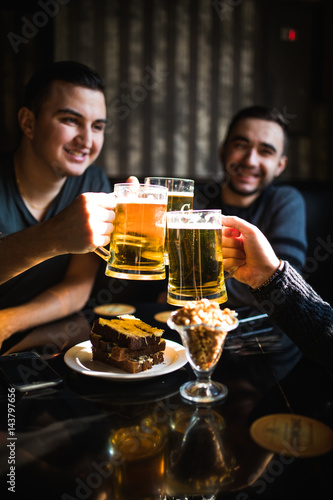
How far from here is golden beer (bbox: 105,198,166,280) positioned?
1150 millimetres

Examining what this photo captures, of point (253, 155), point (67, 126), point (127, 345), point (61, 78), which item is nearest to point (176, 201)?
point (127, 345)

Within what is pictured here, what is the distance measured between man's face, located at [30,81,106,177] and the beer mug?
1025 millimetres

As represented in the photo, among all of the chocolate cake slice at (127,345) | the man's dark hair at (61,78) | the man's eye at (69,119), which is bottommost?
the chocolate cake slice at (127,345)

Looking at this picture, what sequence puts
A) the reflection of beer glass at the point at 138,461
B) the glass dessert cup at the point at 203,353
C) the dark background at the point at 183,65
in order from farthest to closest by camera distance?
Answer: the dark background at the point at 183,65 < the glass dessert cup at the point at 203,353 < the reflection of beer glass at the point at 138,461

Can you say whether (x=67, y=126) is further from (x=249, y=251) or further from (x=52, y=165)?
(x=249, y=251)

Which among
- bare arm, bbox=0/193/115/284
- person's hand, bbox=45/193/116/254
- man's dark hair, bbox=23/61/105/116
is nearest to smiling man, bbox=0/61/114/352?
man's dark hair, bbox=23/61/105/116

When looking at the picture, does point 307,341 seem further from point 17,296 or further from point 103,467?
point 17,296

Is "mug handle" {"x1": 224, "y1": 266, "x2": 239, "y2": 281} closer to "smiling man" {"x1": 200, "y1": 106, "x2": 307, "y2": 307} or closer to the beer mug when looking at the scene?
the beer mug

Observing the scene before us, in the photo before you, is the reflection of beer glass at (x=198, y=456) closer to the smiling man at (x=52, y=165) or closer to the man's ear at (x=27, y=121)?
the smiling man at (x=52, y=165)

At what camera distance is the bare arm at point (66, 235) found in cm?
121

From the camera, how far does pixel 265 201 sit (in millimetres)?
2635

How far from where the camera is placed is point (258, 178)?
262 centimetres

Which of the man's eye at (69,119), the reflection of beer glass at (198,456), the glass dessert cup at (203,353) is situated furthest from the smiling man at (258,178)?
the reflection of beer glass at (198,456)

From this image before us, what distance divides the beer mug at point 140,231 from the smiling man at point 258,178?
1.41 m
